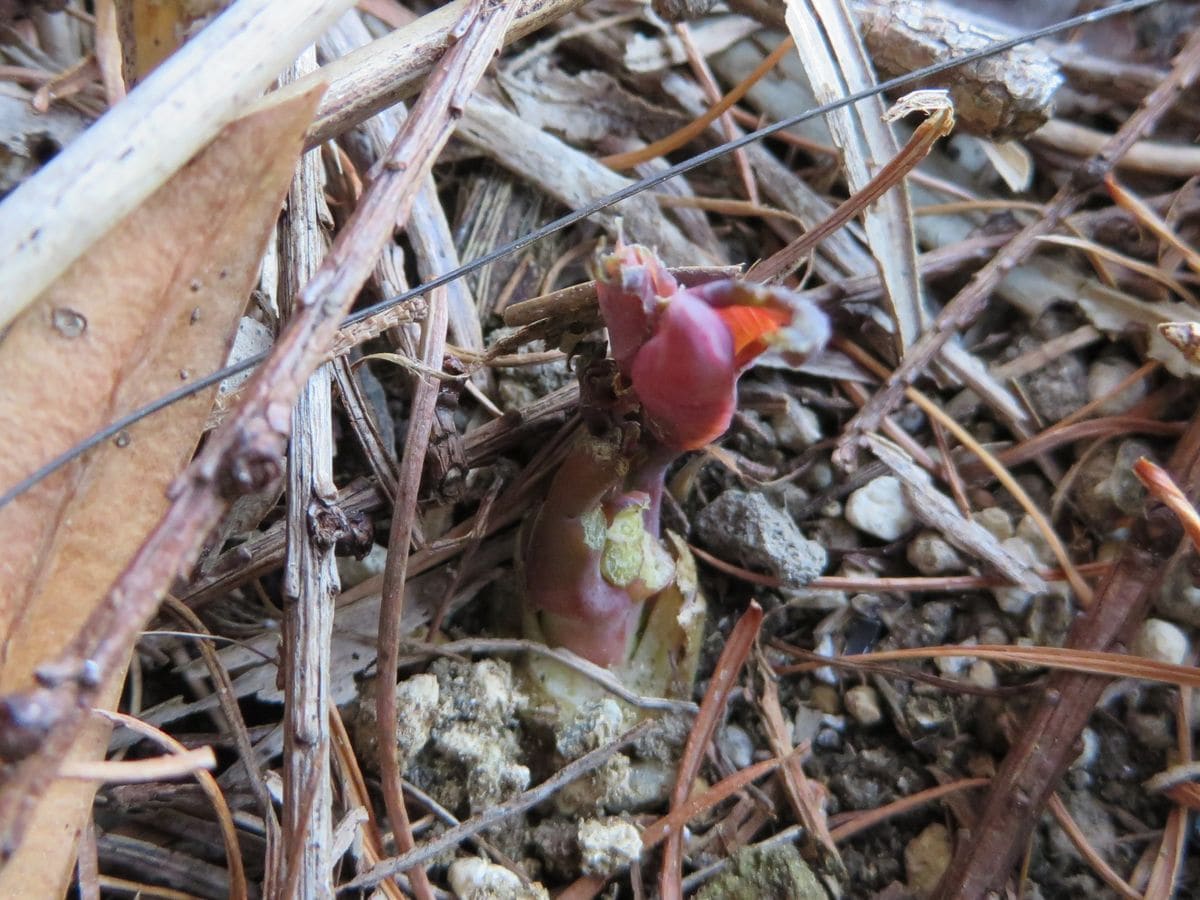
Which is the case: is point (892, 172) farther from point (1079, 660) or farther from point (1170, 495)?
point (1079, 660)

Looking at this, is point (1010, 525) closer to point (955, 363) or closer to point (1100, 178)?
point (955, 363)

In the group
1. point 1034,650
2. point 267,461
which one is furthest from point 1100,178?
point 267,461

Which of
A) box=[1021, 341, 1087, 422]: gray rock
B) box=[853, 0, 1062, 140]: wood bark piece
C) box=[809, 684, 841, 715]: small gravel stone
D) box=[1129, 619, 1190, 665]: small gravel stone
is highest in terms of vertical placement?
box=[853, 0, 1062, 140]: wood bark piece

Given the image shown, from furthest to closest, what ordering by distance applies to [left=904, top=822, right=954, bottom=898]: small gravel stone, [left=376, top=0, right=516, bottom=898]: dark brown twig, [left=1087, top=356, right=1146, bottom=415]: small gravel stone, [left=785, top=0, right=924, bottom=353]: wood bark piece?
[left=1087, top=356, right=1146, bottom=415]: small gravel stone → [left=785, top=0, right=924, bottom=353]: wood bark piece → [left=904, top=822, right=954, bottom=898]: small gravel stone → [left=376, top=0, right=516, bottom=898]: dark brown twig

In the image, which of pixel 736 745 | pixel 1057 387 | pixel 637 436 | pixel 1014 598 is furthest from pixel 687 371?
pixel 1057 387

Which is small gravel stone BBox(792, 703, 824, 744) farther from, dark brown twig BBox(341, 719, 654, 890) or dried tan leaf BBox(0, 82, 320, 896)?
dried tan leaf BBox(0, 82, 320, 896)

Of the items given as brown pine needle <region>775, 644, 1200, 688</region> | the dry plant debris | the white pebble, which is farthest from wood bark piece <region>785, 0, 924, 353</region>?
the white pebble

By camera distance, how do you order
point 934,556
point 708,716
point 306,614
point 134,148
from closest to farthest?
point 134,148, point 306,614, point 708,716, point 934,556
